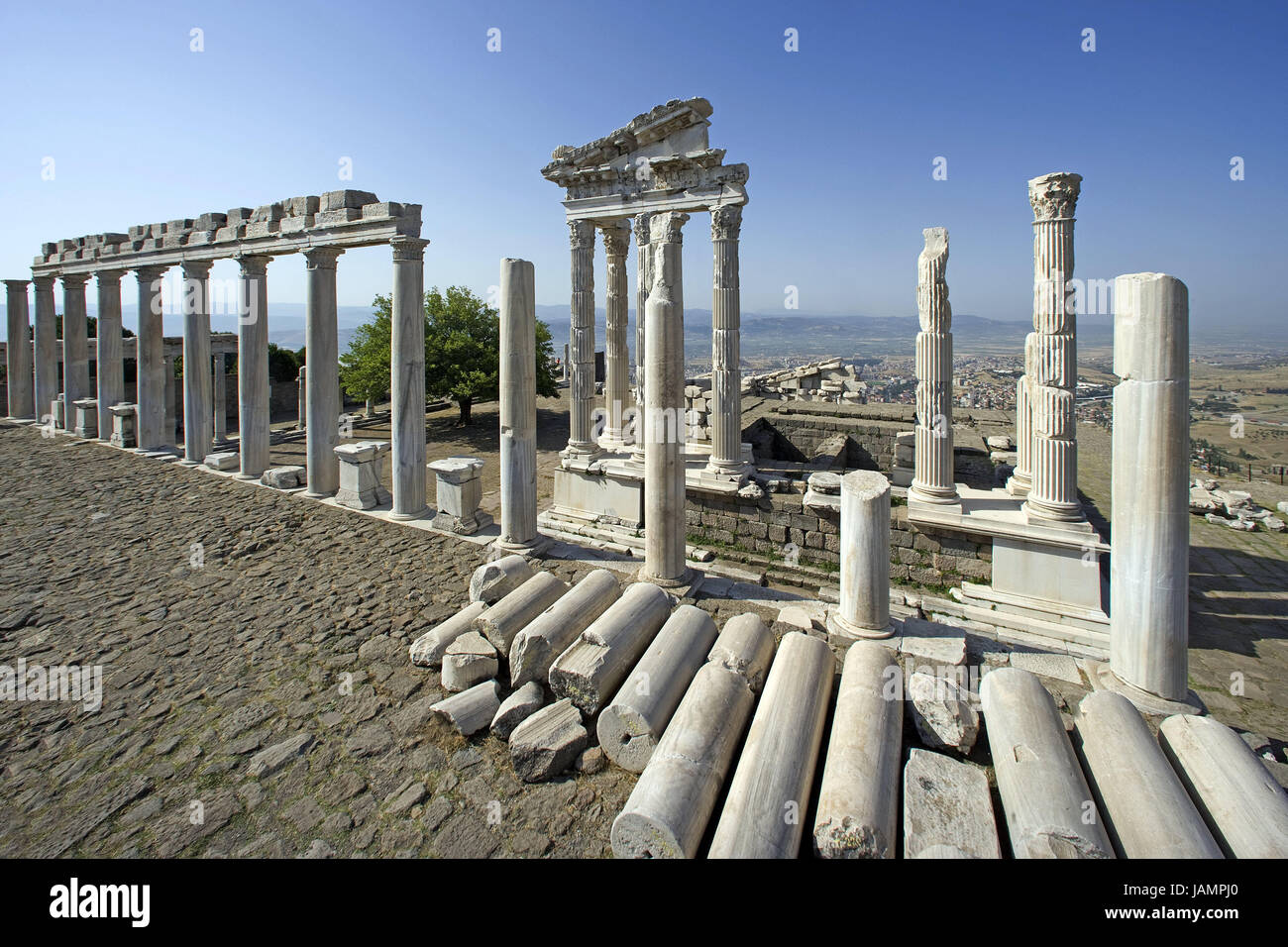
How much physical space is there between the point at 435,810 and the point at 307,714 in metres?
2.04

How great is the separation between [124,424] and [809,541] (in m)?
18.9

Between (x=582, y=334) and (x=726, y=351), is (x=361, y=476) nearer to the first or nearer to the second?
(x=582, y=334)

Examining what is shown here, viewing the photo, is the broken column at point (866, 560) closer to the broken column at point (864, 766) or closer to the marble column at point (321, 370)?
the broken column at point (864, 766)

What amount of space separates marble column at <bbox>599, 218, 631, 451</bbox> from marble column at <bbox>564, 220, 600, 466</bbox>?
93cm

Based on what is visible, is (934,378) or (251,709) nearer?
(251,709)

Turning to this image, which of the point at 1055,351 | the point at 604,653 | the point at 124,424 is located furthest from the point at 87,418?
the point at 1055,351

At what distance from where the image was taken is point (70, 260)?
721 inches

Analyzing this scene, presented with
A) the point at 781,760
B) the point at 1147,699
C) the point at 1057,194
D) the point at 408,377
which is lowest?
the point at 1147,699

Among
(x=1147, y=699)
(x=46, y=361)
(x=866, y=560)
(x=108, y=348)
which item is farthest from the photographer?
(x=46, y=361)

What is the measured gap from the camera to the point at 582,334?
46.0 feet

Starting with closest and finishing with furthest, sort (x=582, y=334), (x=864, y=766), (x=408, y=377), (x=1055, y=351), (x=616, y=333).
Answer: (x=864, y=766) < (x=1055, y=351) < (x=408, y=377) < (x=582, y=334) < (x=616, y=333)

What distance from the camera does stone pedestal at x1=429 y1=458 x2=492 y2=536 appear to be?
10727 mm

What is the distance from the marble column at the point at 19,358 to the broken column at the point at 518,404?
21.4 meters
